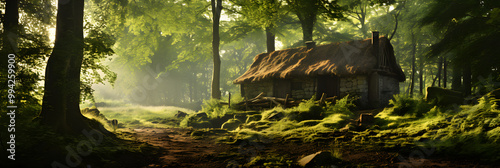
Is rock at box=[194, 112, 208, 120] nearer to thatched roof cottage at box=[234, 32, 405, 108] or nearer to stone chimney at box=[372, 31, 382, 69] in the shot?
thatched roof cottage at box=[234, 32, 405, 108]

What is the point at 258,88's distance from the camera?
19.5m

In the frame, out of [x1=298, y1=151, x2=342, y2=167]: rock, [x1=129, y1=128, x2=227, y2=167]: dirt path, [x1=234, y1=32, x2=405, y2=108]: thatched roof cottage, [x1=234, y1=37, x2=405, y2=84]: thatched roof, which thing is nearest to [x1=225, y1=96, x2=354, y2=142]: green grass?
[x1=129, y1=128, x2=227, y2=167]: dirt path

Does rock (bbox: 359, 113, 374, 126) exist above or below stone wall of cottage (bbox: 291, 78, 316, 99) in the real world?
below

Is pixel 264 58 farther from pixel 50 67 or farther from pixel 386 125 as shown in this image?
pixel 50 67

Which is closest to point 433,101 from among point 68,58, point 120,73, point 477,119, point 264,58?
point 477,119

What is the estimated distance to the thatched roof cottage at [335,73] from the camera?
15.3 meters

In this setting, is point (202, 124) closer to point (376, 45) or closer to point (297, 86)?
point (297, 86)

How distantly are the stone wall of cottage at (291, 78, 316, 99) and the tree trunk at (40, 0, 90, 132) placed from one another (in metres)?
12.5

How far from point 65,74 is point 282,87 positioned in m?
13.1

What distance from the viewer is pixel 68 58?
6758 mm

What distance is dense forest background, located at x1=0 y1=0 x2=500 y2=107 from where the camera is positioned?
771cm

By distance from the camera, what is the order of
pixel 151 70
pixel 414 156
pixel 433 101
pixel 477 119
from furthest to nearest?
1. pixel 151 70
2. pixel 433 101
3. pixel 477 119
4. pixel 414 156

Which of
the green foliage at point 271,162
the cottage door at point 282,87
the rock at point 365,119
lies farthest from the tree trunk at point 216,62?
the green foliage at point 271,162

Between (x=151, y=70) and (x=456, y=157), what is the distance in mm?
34899
